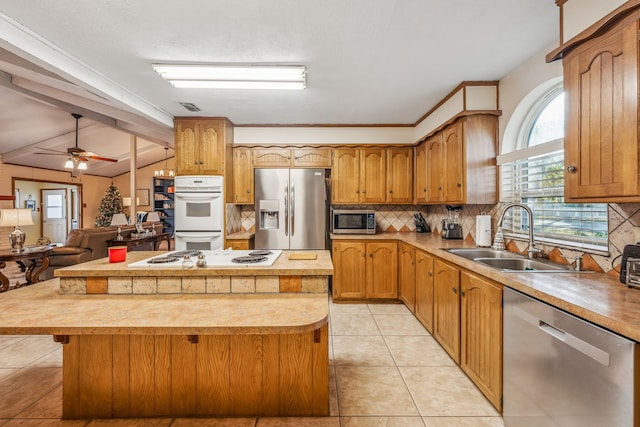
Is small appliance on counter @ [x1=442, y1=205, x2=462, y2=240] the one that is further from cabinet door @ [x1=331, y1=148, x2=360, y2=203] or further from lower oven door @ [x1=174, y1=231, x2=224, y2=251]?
lower oven door @ [x1=174, y1=231, x2=224, y2=251]

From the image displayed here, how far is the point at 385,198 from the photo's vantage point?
3.99 metres

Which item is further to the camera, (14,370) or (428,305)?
(428,305)

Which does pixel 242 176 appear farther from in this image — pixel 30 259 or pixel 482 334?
pixel 30 259

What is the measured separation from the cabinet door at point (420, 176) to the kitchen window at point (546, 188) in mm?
1055

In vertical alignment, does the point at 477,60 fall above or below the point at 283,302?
above

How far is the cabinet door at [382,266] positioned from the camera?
365 centimetres

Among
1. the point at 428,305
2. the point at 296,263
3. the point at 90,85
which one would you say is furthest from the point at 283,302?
the point at 90,85

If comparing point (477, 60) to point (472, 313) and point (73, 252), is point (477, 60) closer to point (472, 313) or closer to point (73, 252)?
point (472, 313)

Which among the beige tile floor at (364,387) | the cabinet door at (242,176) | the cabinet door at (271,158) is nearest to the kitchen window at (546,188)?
the beige tile floor at (364,387)

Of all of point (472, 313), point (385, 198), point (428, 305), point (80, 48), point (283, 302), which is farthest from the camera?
point (385, 198)

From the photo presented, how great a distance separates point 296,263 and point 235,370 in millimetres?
722

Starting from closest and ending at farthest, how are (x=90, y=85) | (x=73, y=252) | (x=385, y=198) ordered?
(x=90, y=85)
(x=385, y=198)
(x=73, y=252)

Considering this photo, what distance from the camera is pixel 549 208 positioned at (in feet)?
7.18

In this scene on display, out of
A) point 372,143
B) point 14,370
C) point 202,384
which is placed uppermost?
point 372,143
